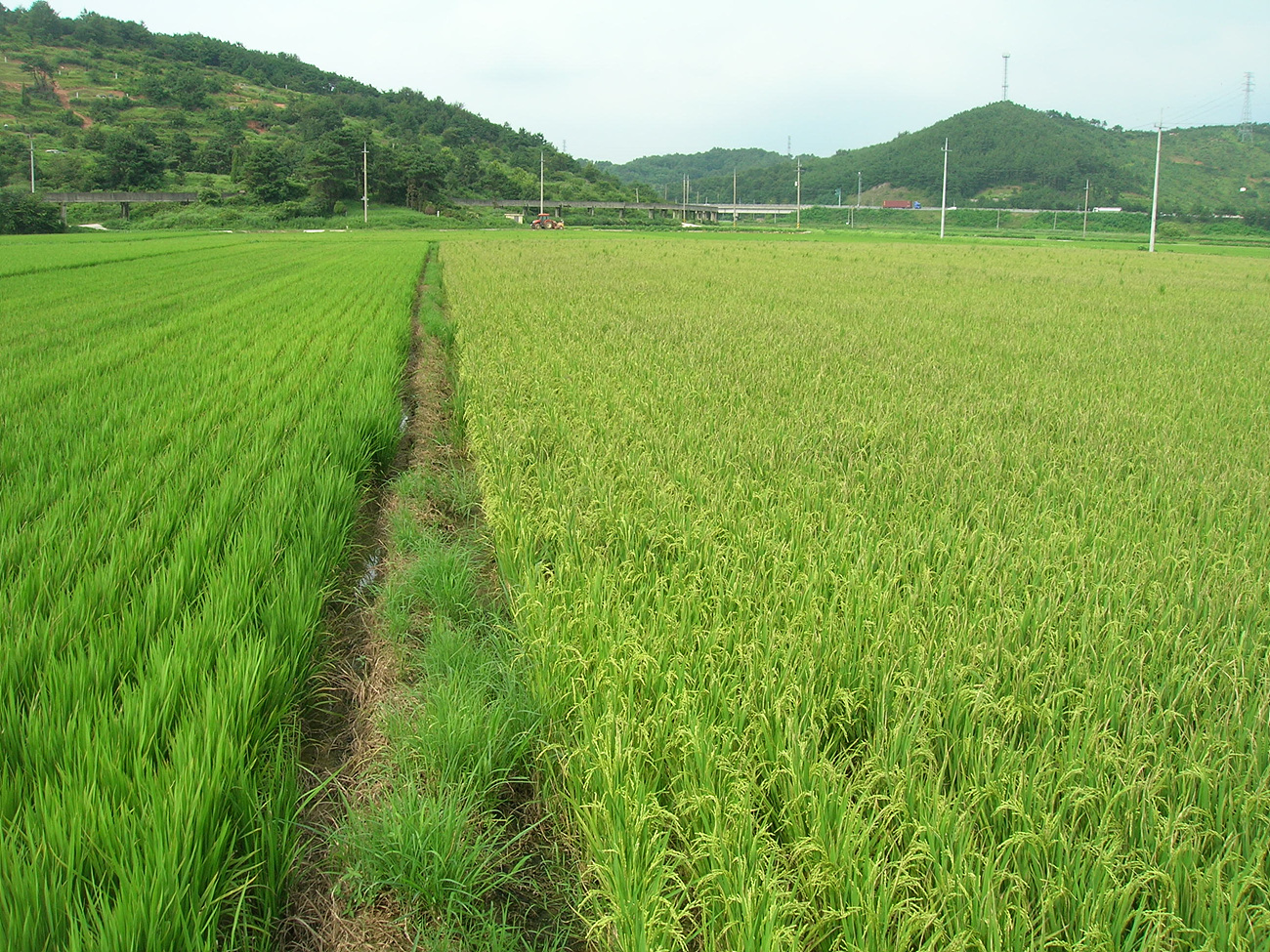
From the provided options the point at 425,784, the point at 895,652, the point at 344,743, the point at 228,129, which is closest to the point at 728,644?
the point at 895,652

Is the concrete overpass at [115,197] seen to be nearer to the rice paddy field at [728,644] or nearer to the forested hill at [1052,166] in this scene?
the rice paddy field at [728,644]

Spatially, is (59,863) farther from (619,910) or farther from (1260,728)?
(1260,728)

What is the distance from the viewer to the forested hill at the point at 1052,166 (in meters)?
83.1

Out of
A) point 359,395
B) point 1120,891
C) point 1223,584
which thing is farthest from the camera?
point 359,395

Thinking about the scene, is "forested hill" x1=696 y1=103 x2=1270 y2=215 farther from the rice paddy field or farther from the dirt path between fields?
the dirt path between fields

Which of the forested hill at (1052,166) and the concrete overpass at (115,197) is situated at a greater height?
the forested hill at (1052,166)

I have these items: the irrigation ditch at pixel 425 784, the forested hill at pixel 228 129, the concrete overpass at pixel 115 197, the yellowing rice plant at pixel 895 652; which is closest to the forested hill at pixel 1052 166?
the forested hill at pixel 228 129

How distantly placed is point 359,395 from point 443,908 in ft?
16.4

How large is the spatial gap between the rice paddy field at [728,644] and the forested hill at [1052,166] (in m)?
86.6

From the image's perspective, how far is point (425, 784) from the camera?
2309mm

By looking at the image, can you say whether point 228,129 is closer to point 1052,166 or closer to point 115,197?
point 115,197

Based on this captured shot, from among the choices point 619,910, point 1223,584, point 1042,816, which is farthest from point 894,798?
point 1223,584

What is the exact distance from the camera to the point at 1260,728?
213 cm

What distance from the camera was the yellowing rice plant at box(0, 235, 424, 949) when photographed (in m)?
1.66
